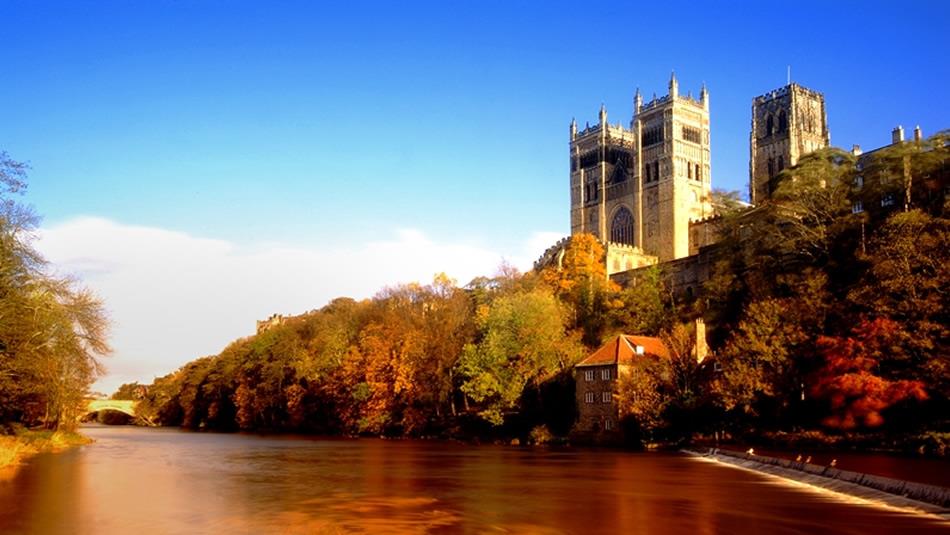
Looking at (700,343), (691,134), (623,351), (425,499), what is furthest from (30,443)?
(691,134)

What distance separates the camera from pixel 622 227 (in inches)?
5020

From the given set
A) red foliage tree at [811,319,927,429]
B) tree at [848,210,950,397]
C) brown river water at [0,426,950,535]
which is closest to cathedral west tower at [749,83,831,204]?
tree at [848,210,950,397]

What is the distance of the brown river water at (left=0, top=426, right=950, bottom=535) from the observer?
77.4ft

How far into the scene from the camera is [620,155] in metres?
134

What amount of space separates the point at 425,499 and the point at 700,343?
109 ft

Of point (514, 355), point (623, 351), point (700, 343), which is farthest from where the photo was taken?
point (514, 355)

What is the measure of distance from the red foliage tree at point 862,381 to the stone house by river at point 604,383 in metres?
13.0

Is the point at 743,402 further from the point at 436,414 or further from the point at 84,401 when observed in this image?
the point at 84,401

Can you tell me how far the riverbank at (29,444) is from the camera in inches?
1537

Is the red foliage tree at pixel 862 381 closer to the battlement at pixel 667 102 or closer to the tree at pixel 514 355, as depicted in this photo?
the tree at pixel 514 355

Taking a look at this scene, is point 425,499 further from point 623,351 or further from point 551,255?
point 551,255

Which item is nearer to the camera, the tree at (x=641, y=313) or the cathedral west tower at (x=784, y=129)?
the tree at (x=641, y=313)

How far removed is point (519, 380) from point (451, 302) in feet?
62.0

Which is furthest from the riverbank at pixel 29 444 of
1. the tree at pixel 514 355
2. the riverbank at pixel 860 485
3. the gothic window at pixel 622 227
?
the gothic window at pixel 622 227
